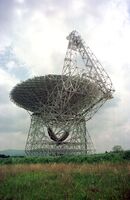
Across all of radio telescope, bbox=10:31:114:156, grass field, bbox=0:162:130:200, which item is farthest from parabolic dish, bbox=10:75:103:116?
grass field, bbox=0:162:130:200

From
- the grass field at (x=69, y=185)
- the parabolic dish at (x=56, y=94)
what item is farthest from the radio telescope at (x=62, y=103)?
the grass field at (x=69, y=185)

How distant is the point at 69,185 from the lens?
1961 cm

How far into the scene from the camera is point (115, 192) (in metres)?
17.0

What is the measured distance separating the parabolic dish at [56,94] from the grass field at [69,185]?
152ft

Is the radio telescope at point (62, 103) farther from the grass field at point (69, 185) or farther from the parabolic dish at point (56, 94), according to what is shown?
the grass field at point (69, 185)

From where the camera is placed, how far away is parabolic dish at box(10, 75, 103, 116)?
233 ft

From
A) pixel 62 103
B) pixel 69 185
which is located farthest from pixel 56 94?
pixel 69 185

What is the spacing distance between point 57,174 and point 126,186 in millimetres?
6565

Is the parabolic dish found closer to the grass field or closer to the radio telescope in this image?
the radio telescope

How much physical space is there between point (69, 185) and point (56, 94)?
5373cm

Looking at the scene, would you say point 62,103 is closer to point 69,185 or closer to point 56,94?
point 56,94

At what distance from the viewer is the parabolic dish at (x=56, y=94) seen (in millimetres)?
70875

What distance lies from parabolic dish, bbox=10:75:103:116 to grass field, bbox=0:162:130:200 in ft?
152

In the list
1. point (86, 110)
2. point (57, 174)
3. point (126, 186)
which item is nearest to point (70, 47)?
point (86, 110)
